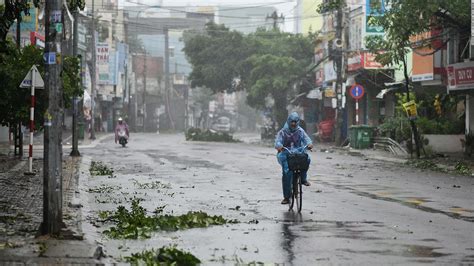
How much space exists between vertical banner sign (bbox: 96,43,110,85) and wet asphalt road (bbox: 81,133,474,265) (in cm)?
4462

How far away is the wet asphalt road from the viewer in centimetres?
999

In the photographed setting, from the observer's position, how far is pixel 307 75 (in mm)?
66438

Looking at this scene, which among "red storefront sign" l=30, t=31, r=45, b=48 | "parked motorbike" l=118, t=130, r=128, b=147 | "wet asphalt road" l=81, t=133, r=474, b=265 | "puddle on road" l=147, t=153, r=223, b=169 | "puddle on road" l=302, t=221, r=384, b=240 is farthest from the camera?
"parked motorbike" l=118, t=130, r=128, b=147

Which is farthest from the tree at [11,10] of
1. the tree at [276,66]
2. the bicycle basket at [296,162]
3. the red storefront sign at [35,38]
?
the tree at [276,66]

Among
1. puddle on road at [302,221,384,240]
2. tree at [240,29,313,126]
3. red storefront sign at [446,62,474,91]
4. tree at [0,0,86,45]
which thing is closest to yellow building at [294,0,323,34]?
tree at [240,29,313,126]

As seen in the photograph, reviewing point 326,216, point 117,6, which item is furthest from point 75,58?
point 117,6

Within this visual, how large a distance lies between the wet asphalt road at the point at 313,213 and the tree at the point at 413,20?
17.7 feet

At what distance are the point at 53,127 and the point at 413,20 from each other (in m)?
20.4

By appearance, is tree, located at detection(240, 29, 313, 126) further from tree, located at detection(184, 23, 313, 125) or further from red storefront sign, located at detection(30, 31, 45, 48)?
red storefront sign, located at detection(30, 31, 45, 48)

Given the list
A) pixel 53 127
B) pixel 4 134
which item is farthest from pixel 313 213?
pixel 4 134

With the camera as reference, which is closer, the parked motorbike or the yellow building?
the parked motorbike

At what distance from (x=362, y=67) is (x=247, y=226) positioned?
35494 millimetres

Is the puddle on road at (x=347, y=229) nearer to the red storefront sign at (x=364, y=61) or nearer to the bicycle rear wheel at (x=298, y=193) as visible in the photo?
the bicycle rear wheel at (x=298, y=193)

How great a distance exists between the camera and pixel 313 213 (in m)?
14.4
